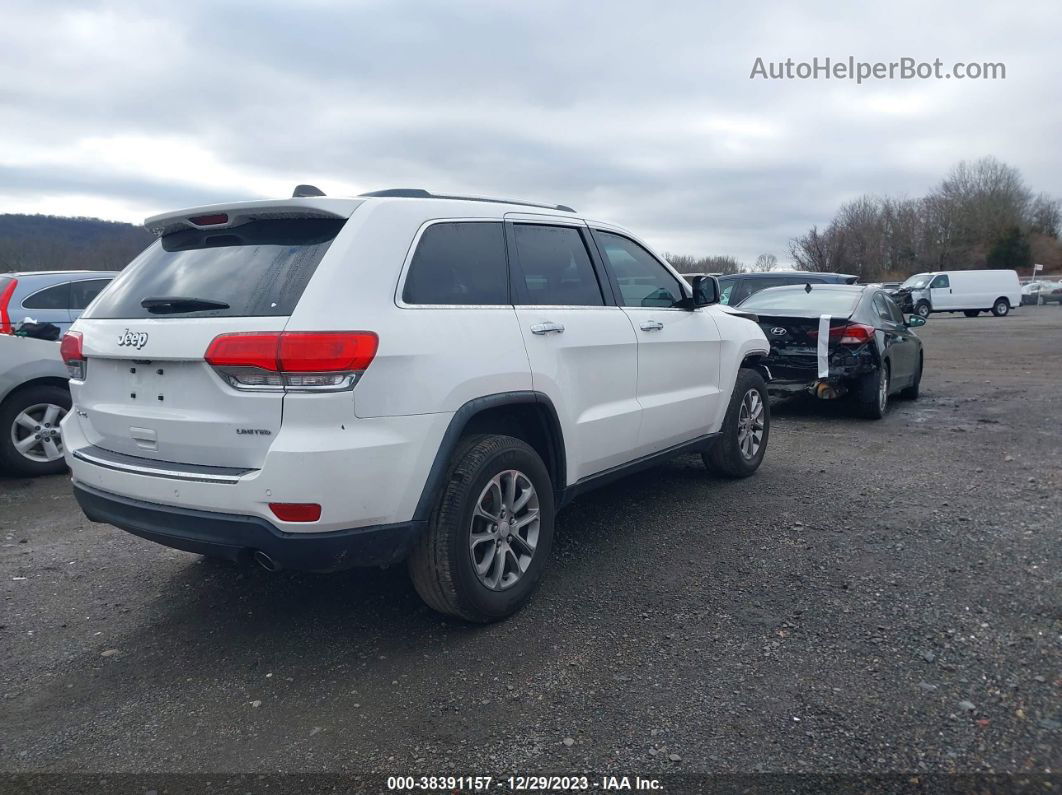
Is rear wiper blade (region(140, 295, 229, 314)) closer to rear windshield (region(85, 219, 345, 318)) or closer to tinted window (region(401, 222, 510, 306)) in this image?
rear windshield (region(85, 219, 345, 318))

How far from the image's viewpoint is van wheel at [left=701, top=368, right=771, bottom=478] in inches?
229

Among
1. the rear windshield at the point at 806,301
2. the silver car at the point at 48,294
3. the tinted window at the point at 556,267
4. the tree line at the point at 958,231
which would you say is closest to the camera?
the tinted window at the point at 556,267

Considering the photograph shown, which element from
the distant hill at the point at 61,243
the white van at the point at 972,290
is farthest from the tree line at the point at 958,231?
the distant hill at the point at 61,243

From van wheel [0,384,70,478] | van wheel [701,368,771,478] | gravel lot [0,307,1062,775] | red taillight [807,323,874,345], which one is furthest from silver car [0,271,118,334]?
red taillight [807,323,874,345]

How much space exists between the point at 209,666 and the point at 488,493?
1.35m

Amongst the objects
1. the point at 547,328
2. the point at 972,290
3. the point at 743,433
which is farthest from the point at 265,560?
the point at 972,290

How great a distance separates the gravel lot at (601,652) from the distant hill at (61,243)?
14.9 feet

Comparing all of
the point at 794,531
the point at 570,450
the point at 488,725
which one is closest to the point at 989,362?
the point at 794,531

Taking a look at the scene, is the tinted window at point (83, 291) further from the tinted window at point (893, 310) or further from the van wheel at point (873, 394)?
the tinted window at point (893, 310)

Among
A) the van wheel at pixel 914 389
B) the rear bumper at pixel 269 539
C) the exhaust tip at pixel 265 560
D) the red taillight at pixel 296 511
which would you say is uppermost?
the red taillight at pixel 296 511

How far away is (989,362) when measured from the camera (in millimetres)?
15445

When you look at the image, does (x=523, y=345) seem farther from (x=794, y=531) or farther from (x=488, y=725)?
(x=794, y=531)

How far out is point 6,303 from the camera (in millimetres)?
8062

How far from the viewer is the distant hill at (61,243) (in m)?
10.5
